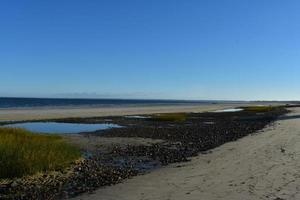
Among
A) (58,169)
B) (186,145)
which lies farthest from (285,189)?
(186,145)

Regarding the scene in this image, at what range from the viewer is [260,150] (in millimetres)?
23828

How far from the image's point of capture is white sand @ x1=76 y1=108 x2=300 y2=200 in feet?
42.3

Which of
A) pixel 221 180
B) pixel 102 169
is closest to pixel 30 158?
pixel 102 169

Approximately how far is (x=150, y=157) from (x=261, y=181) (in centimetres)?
809

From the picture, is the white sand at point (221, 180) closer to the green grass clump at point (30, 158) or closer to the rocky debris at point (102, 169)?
the rocky debris at point (102, 169)

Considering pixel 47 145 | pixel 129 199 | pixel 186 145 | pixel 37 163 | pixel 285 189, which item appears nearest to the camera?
pixel 129 199

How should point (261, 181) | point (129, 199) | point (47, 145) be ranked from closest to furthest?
point (129, 199) < point (261, 181) < point (47, 145)

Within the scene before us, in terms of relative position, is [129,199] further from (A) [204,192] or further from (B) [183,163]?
(B) [183,163]

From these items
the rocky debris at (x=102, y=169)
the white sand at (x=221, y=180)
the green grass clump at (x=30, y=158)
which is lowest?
the rocky debris at (x=102, y=169)

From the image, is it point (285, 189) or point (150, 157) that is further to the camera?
point (150, 157)

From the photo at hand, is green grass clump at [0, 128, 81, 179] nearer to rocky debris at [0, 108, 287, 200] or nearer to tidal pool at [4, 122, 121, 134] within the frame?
rocky debris at [0, 108, 287, 200]

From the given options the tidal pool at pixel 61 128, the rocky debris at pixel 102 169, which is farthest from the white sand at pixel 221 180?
the tidal pool at pixel 61 128

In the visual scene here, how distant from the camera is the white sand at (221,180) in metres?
12.9

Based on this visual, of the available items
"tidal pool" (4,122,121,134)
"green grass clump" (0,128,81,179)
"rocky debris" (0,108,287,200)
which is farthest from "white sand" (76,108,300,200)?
"tidal pool" (4,122,121,134)
